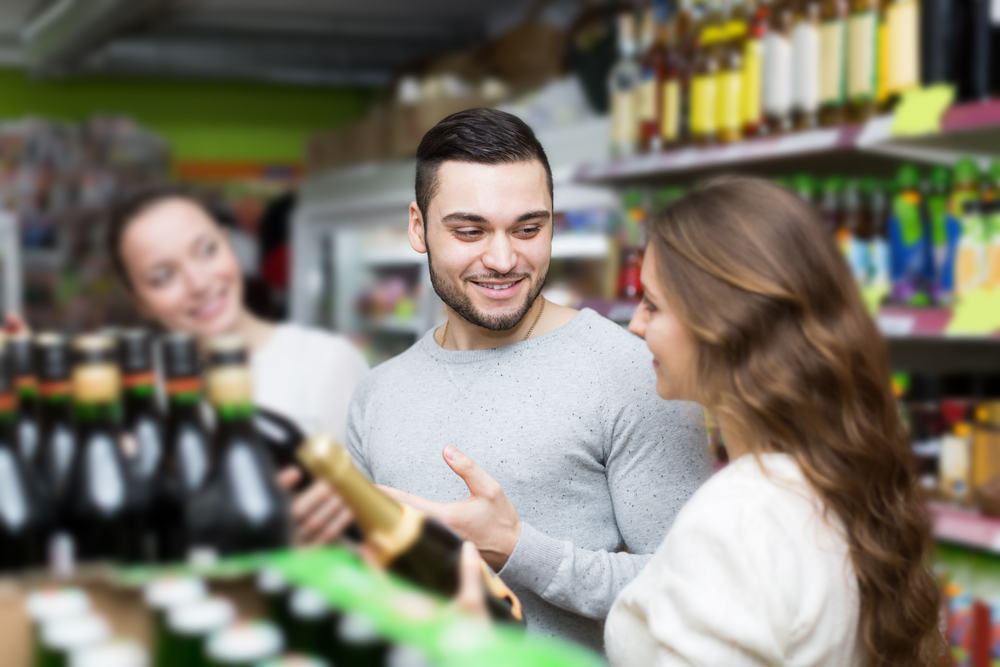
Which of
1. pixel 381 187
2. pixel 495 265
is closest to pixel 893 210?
pixel 495 265

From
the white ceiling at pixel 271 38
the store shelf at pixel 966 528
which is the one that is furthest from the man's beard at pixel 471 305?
the white ceiling at pixel 271 38

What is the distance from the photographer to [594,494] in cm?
123

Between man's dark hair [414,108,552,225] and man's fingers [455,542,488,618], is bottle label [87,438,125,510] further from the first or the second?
man's dark hair [414,108,552,225]

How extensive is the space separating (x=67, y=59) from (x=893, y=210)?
4323mm

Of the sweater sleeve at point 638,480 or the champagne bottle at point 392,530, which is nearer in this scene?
the champagne bottle at point 392,530

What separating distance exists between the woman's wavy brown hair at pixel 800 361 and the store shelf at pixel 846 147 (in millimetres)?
1023

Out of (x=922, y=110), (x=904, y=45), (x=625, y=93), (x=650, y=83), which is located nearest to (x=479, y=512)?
(x=922, y=110)

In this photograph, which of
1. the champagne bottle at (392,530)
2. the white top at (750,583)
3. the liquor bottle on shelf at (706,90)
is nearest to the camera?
A: the champagne bottle at (392,530)

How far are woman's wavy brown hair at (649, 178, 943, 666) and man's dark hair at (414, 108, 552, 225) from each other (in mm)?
188

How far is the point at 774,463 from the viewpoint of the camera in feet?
3.48

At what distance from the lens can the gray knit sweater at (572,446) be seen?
1181mm

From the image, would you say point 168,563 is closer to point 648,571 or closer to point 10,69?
point 648,571

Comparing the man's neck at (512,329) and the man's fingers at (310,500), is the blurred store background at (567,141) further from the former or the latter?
the man's fingers at (310,500)

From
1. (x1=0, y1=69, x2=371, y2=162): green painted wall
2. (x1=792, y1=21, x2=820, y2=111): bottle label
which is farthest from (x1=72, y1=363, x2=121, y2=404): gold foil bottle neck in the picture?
(x1=0, y1=69, x2=371, y2=162): green painted wall
